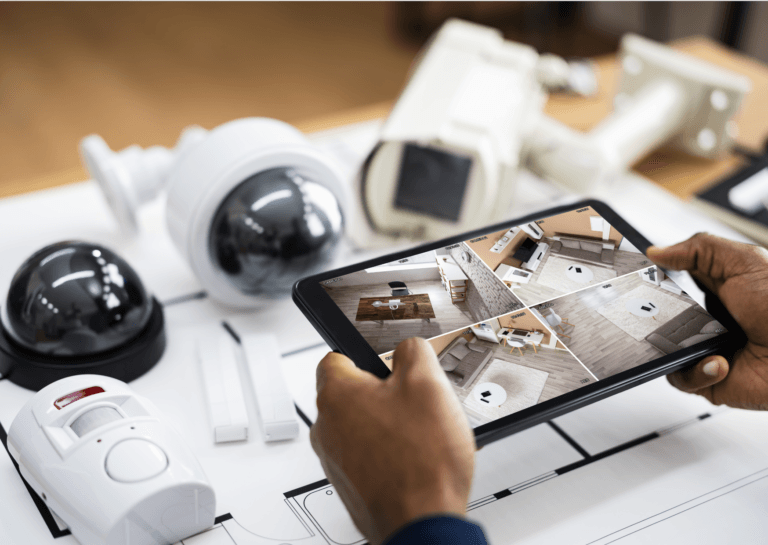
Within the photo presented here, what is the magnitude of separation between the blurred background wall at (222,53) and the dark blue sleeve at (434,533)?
1558 mm

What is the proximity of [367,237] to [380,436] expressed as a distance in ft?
1.35

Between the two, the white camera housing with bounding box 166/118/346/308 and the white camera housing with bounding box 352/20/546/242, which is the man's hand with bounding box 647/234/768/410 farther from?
the white camera housing with bounding box 166/118/346/308

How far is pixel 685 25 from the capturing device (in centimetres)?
217

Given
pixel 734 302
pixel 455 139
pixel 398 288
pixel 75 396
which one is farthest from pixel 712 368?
pixel 75 396

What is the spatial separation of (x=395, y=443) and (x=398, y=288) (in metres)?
0.15

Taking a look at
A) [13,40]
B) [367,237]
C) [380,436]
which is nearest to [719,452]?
[380,436]

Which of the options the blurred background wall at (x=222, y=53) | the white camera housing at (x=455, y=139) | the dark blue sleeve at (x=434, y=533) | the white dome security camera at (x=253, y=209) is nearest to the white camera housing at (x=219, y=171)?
the white dome security camera at (x=253, y=209)

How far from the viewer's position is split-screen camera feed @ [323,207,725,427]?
469 mm

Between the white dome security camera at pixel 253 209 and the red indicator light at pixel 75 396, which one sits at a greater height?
the white dome security camera at pixel 253 209

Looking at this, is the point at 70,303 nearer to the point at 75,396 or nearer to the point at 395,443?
the point at 75,396

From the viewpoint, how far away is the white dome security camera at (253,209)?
60cm

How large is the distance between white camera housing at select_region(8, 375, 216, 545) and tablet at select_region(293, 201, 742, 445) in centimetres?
14

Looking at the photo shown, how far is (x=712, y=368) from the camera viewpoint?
0.50m

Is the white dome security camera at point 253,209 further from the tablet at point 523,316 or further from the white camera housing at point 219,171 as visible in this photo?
the tablet at point 523,316
